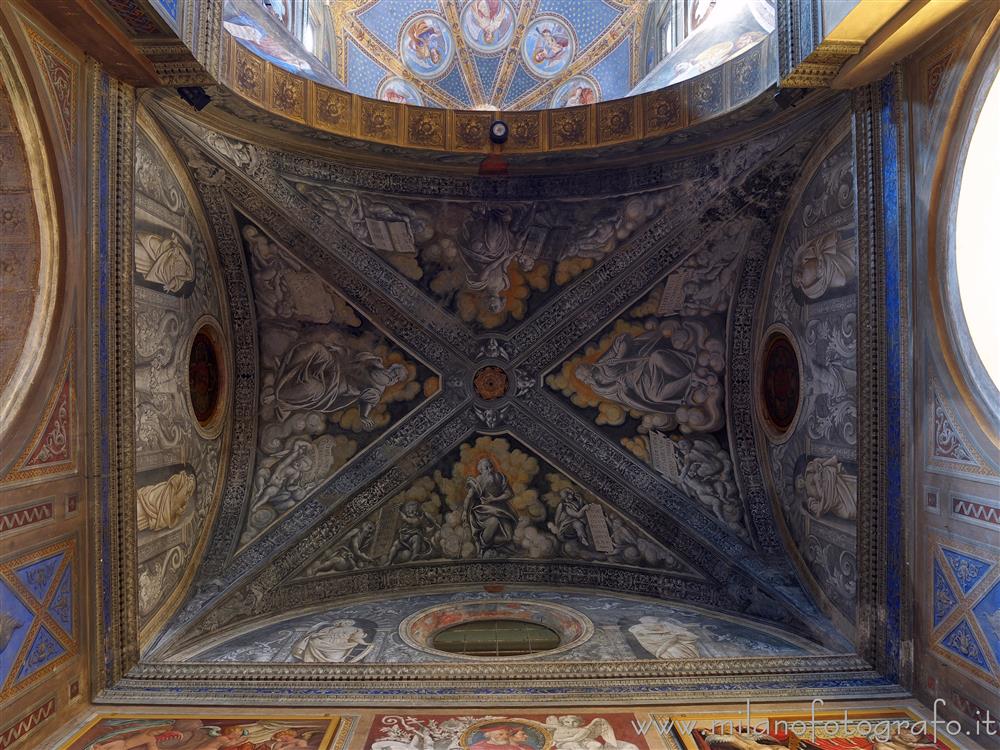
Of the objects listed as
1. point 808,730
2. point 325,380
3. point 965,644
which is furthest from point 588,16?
point 808,730

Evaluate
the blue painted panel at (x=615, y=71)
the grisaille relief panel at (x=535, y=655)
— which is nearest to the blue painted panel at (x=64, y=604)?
the grisaille relief panel at (x=535, y=655)

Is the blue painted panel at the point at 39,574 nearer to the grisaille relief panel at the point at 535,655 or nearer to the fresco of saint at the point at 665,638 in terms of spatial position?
the grisaille relief panel at the point at 535,655

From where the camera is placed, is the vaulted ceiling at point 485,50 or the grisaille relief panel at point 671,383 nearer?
the grisaille relief panel at point 671,383

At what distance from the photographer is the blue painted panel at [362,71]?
11.1m

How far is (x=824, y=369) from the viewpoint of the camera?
22.8ft

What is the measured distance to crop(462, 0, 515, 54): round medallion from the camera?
37.8ft

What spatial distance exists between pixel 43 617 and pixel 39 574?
1.26 ft

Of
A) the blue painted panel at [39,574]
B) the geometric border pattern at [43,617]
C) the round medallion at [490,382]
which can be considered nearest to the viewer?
the geometric border pattern at [43,617]

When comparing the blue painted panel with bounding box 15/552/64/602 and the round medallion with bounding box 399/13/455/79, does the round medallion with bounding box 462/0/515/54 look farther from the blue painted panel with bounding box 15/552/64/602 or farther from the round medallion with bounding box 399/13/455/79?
the blue painted panel with bounding box 15/552/64/602

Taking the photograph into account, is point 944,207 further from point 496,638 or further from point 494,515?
point 496,638

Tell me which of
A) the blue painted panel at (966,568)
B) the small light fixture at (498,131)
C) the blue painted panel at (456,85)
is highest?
the blue painted panel at (456,85)

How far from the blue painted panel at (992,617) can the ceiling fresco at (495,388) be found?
2.49 metres

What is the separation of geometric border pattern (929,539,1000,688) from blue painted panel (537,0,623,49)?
9873mm

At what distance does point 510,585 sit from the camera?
861cm
